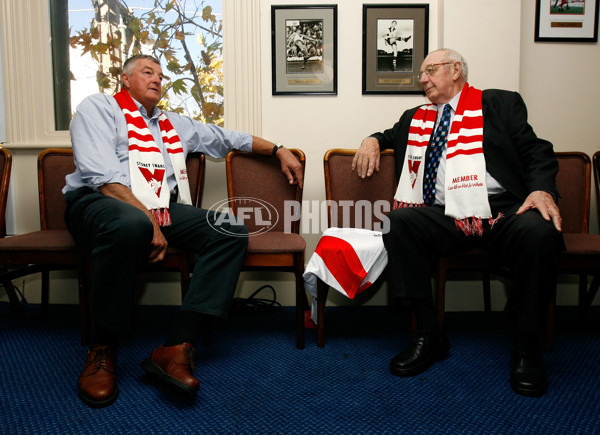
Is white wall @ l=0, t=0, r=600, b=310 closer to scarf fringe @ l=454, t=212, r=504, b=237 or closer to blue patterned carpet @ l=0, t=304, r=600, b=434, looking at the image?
blue patterned carpet @ l=0, t=304, r=600, b=434

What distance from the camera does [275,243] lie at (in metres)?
1.79

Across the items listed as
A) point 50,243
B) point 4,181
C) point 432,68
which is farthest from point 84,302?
point 432,68

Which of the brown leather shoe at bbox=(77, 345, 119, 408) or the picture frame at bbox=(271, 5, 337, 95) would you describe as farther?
the picture frame at bbox=(271, 5, 337, 95)

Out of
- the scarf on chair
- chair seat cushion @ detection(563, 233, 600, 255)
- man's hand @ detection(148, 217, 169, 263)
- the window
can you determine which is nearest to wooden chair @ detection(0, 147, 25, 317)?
the window

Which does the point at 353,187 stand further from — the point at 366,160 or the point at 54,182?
the point at 54,182

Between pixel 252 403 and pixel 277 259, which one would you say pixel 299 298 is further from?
pixel 252 403

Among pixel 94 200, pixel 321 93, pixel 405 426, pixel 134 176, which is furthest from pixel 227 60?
pixel 405 426

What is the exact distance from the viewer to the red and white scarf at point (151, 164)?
1.74 metres

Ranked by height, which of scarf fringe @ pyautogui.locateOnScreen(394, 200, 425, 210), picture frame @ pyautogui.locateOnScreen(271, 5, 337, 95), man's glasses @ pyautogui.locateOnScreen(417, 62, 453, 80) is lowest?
scarf fringe @ pyautogui.locateOnScreen(394, 200, 425, 210)

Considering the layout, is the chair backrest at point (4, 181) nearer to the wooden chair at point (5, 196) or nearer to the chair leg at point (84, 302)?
the wooden chair at point (5, 196)

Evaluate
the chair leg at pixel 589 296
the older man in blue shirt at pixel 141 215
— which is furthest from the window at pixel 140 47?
the chair leg at pixel 589 296

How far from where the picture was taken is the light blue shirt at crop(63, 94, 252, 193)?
1.62 m

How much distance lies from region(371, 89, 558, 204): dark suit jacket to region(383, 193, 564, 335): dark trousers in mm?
97

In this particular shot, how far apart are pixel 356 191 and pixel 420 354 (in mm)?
887
